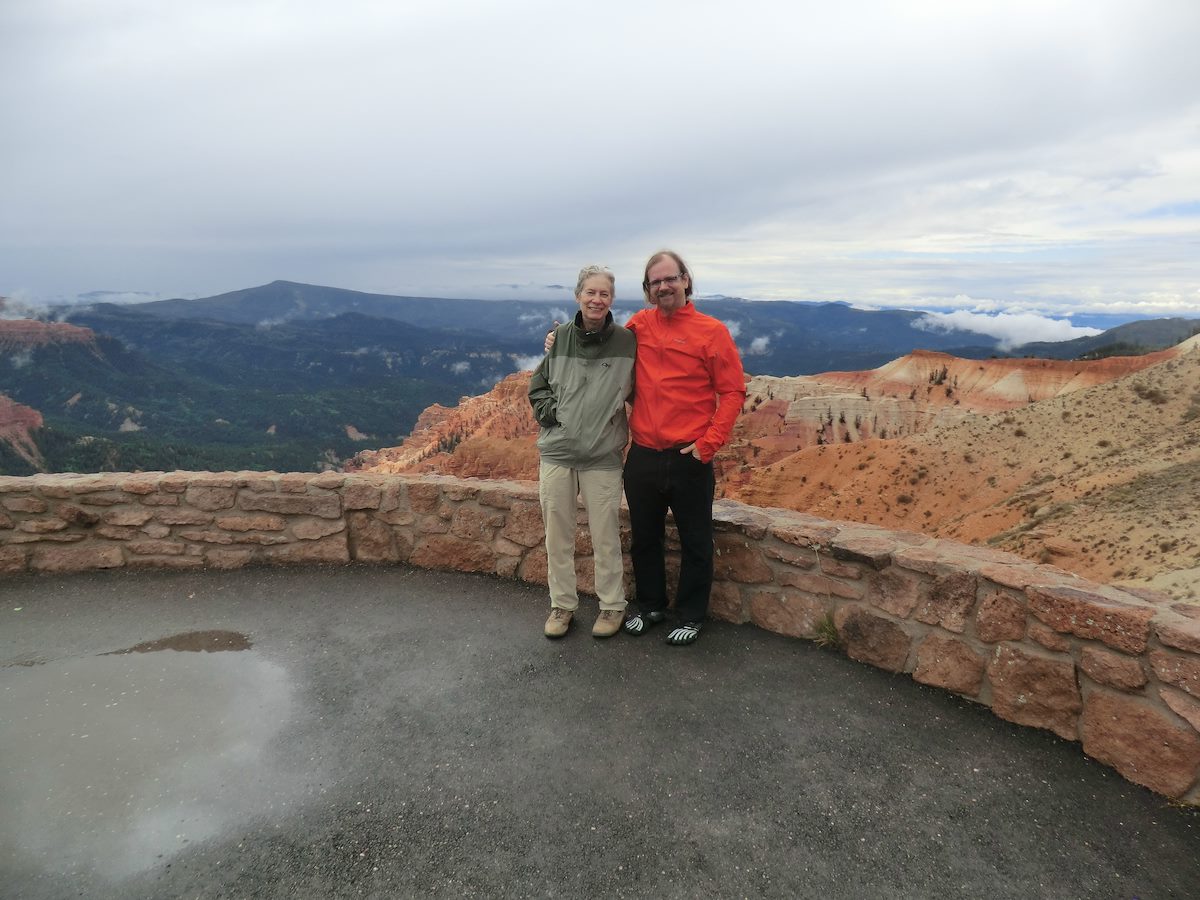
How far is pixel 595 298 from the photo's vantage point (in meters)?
3.37

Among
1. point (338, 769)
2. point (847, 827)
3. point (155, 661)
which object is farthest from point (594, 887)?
point (155, 661)

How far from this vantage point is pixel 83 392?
183m

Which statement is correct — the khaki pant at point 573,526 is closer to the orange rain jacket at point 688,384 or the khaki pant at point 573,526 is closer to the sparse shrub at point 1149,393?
the orange rain jacket at point 688,384

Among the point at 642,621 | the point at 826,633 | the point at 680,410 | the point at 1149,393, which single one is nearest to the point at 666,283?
the point at 680,410

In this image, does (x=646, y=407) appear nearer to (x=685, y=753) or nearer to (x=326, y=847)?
(x=685, y=753)

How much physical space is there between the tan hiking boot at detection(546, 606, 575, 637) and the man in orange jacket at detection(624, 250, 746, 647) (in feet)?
2.10

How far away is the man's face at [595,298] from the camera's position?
339 cm

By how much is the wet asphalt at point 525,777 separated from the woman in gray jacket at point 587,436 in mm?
316

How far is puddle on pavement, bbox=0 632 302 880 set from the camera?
2.46 meters

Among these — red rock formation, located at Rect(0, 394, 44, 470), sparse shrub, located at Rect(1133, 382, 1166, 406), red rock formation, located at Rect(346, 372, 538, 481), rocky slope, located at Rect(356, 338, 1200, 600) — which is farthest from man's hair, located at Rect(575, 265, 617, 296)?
red rock formation, located at Rect(0, 394, 44, 470)

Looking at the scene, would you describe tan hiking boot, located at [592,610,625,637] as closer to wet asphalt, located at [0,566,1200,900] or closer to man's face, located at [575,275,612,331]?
wet asphalt, located at [0,566,1200,900]

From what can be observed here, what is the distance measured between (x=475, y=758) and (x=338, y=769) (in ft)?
1.98

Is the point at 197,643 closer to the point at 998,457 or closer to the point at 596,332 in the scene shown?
the point at 596,332

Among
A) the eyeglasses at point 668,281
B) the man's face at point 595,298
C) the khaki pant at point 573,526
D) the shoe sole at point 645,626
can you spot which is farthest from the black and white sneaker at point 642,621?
the eyeglasses at point 668,281
